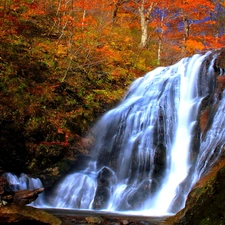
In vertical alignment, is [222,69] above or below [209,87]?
above

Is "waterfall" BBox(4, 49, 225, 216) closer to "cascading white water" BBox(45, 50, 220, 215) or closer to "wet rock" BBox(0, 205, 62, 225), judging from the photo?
"cascading white water" BBox(45, 50, 220, 215)

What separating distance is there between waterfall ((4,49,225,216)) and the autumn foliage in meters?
1.08

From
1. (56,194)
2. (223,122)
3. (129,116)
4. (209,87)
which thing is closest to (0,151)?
(56,194)

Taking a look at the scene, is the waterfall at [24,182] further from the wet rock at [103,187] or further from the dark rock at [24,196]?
the wet rock at [103,187]

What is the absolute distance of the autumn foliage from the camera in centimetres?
1009

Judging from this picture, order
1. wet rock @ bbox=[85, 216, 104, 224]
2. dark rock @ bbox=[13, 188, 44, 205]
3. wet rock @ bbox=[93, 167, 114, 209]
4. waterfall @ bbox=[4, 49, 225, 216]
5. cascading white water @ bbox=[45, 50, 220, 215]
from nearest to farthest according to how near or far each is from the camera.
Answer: wet rock @ bbox=[85, 216, 104, 224]
dark rock @ bbox=[13, 188, 44, 205]
waterfall @ bbox=[4, 49, 225, 216]
cascading white water @ bbox=[45, 50, 220, 215]
wet rock @ bbox=[93, 167, 114, 209]

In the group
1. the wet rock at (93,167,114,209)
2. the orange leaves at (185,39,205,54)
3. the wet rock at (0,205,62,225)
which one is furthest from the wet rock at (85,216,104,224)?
the orange leaves at (185,39,205,54)

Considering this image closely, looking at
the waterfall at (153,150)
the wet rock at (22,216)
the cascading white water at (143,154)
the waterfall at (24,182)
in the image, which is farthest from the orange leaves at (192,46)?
the wet rock at (22,216)

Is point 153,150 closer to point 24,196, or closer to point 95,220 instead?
point 95,220

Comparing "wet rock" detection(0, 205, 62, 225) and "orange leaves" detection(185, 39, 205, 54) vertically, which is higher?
"orange leaves" detection(185, 39, 205, 54)

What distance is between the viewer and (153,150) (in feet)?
33.0

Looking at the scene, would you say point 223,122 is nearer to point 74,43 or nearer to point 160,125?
point 160,125

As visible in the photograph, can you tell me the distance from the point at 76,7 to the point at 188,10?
28.7ft

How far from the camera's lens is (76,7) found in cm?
1720
